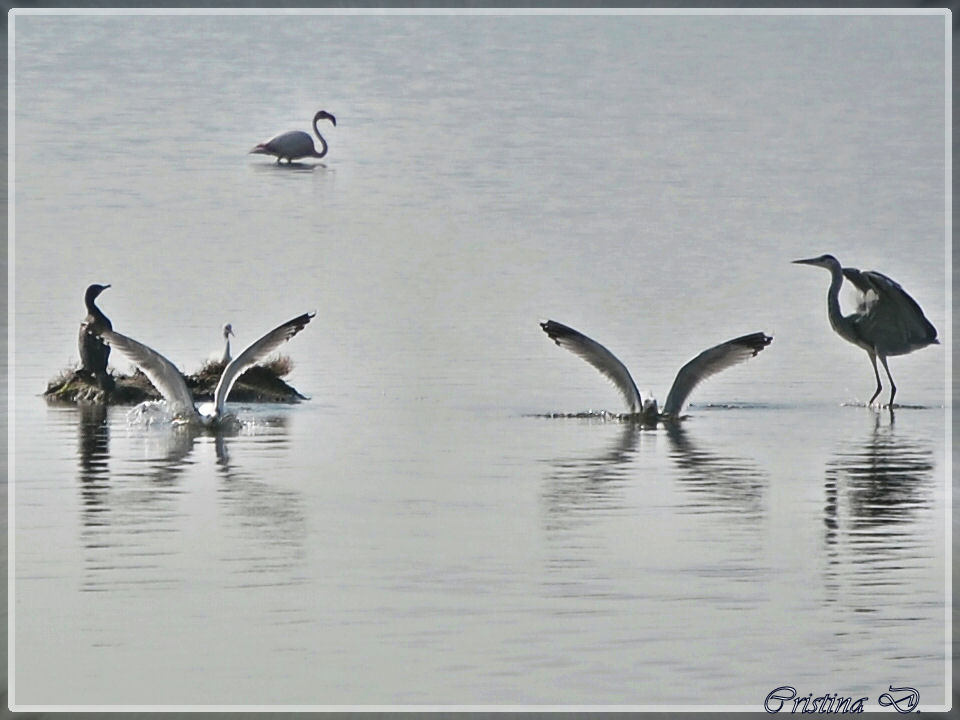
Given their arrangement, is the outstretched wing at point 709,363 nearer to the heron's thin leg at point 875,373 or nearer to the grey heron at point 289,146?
the heron's thin leg at point 875,373

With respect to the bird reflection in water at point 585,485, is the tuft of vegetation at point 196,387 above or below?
above

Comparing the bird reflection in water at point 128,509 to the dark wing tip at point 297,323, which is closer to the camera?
the bird reflection in water at point 128,509

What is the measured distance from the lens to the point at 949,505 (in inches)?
410

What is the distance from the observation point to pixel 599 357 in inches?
510

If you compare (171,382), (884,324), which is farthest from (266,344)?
(884,324)

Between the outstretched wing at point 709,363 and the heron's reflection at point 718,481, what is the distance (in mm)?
744

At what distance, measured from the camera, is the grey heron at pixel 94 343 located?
13.8 meters

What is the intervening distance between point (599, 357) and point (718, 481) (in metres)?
2.19

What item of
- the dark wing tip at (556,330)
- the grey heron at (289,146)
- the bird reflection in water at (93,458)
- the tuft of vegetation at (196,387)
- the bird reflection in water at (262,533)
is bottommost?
the bird reflection in water at (262,533)

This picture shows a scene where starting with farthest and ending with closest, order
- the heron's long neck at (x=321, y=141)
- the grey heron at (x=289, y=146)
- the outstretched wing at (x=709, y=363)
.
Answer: the heron's long neck at (x=321, y=141), the grey heron at (x=289, y=146), the outstretched wing at (x=709, y=363)

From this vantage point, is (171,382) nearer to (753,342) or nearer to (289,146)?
(753,342)

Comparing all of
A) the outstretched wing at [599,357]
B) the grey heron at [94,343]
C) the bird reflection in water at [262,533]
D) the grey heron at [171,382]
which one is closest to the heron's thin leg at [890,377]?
the outstretched wing at [599,357]

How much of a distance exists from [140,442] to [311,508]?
2192 millimetres

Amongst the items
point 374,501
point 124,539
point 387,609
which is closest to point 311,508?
point 374,501
